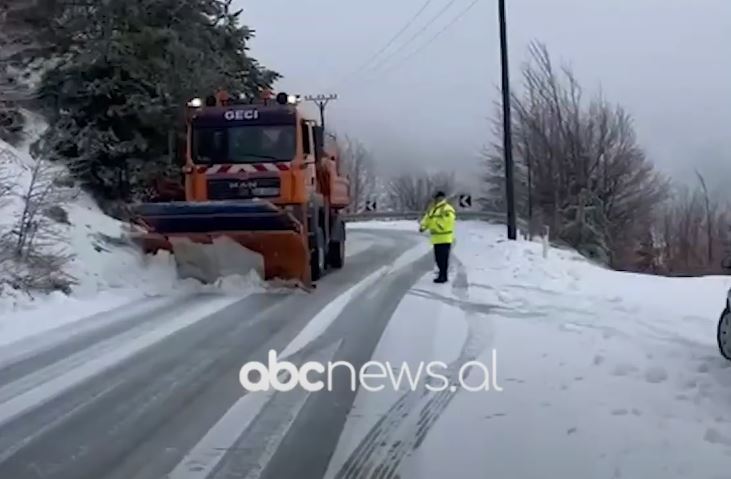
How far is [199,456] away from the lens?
6102mm

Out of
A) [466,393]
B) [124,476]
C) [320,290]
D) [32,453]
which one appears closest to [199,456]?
[124,476]

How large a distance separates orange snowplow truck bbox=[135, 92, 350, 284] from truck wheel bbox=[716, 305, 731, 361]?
745 cm

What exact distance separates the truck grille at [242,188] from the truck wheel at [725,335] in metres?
8.62

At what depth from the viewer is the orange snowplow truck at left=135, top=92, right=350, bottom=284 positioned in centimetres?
1470

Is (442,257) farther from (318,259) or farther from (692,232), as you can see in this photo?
(692,232)

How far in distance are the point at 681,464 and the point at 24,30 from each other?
657 inches

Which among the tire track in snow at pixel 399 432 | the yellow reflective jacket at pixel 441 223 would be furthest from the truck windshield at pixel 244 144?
the tire track in snow at pixel 399 432

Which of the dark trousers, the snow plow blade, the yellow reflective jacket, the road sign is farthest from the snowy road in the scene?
the road sign

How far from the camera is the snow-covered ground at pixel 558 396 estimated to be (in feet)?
19.1

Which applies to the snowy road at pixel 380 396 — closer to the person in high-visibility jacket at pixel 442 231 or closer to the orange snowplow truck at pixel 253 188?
the orange snowplow truck at pixel 253 188

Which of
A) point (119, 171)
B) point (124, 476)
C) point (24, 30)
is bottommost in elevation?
point (124, 476)

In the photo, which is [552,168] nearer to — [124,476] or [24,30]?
[24,30]

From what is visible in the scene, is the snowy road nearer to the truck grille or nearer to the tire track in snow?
the tire track in snow

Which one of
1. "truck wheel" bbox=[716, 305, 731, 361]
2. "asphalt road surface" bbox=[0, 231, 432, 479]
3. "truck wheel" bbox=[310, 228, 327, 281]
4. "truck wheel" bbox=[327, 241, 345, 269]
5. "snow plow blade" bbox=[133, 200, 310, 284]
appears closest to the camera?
"asphalt road surface" bbox=[0, 231, 432, 479]
